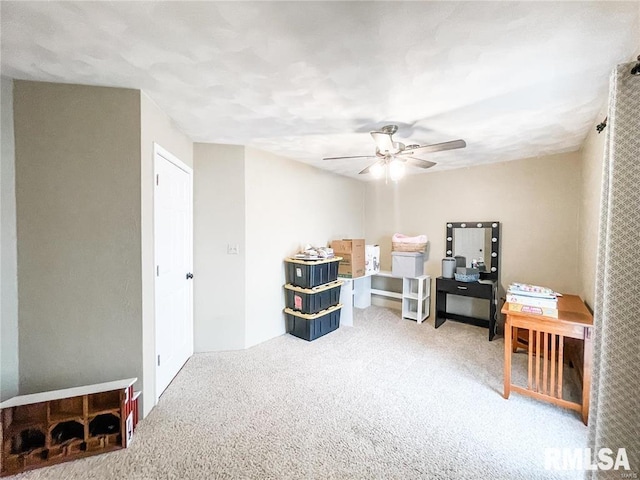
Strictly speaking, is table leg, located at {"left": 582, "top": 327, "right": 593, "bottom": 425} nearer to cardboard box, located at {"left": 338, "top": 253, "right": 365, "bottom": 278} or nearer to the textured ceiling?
the textured ceiling

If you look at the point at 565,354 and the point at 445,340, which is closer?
the point at 565,354

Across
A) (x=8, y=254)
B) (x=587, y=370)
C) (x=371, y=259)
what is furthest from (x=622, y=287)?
(x=8, y=254)

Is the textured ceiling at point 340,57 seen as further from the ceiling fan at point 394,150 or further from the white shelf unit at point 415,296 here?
the white shelf unit at point 415,296

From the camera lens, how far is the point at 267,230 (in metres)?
3.33

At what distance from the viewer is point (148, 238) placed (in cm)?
204

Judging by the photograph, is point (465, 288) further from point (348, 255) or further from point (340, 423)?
point (340, 423)

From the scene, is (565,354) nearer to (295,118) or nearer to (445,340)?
(445,340)

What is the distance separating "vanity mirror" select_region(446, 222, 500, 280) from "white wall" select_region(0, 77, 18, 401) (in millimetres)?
4629

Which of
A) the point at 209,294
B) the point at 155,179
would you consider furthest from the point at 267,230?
the point at 155,179

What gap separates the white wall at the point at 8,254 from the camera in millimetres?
1726

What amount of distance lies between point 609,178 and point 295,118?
2.00 metres

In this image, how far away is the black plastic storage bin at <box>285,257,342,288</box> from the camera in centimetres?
333

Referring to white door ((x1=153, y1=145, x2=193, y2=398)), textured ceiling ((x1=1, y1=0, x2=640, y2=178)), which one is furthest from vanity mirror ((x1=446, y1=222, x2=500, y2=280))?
white door ((x1=153, y1=145, x2=193, y2=398))

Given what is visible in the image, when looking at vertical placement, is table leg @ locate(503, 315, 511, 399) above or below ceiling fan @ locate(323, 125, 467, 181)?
below
